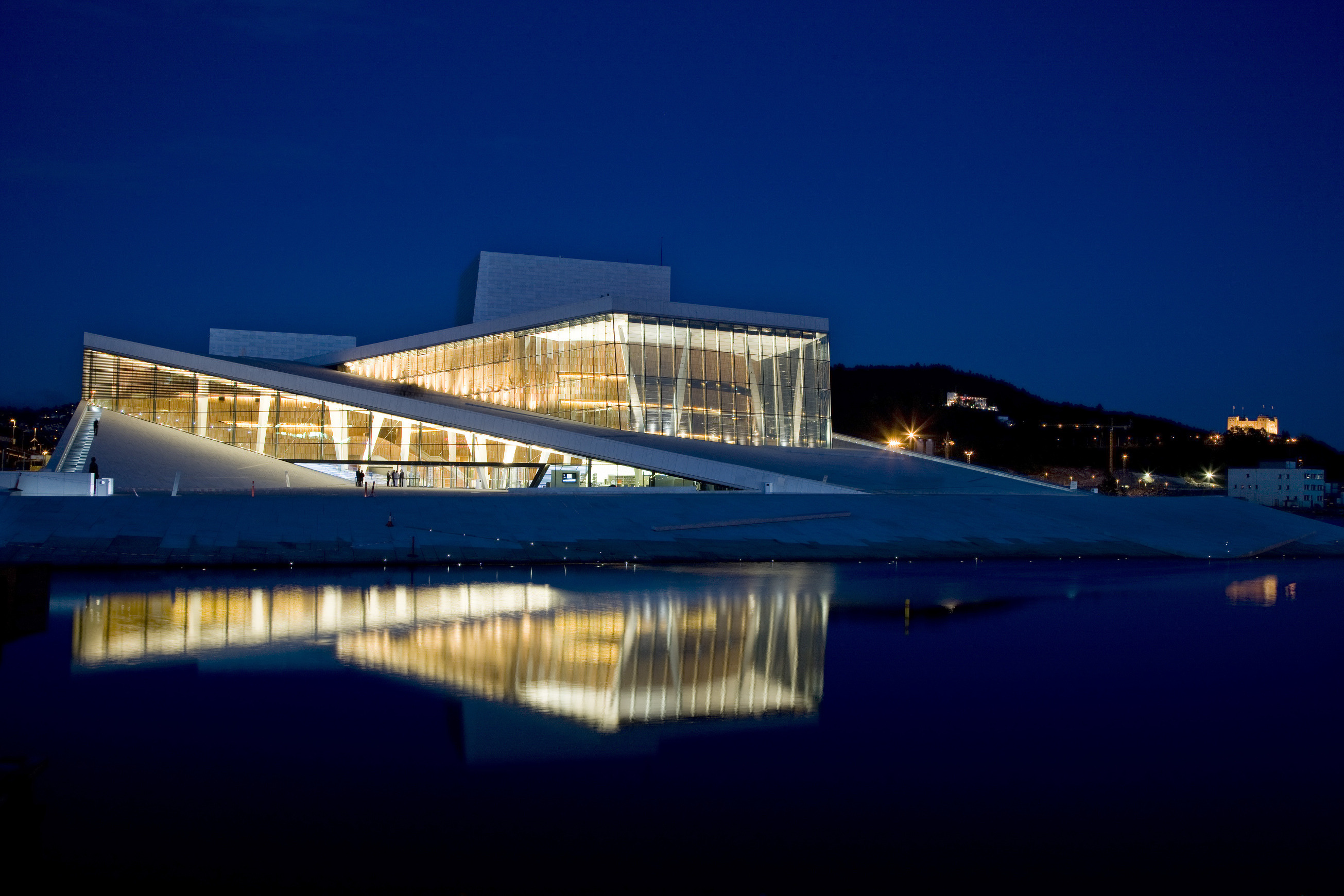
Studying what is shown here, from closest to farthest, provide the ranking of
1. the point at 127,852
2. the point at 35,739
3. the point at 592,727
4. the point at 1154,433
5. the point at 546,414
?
the point at 127,852 → the point at 35,739 → the point at 592,727 → the point at 546,414 → the point at 1154,433

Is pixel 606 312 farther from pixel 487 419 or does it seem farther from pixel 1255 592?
pixel 1255 592

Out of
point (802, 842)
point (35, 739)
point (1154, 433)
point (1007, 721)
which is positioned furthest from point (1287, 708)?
point (1154, 433)

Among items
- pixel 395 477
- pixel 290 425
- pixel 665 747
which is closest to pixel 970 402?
pixel 395 477

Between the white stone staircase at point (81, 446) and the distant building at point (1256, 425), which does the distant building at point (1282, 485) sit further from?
the white stone staircase at point (81, 446)

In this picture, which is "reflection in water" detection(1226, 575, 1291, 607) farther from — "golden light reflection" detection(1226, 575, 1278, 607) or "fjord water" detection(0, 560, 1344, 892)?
"fjord water" detection(0, 560, 1344, 892)

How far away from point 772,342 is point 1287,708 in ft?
94.5

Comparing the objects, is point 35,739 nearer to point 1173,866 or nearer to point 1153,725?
point 1173,866

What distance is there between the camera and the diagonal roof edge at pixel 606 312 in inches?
1377

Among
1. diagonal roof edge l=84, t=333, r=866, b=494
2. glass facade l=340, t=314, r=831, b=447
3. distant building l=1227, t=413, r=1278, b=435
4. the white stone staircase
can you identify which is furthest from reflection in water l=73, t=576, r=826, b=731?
distant building l=1227, t=413, r=1278, b=435

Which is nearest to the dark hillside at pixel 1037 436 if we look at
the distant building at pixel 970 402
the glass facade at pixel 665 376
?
the distant building at pixel 970 402

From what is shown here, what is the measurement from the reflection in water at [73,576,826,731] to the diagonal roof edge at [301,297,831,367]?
19527mm

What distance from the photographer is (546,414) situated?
36250mm

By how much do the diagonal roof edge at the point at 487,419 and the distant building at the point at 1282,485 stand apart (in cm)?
6871

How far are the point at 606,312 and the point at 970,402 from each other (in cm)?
8978
